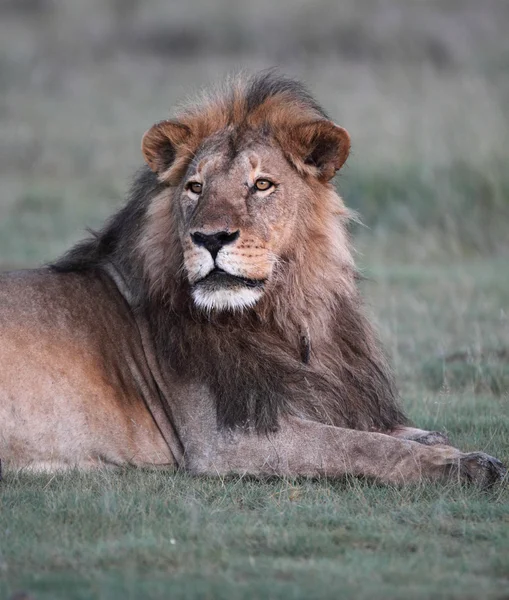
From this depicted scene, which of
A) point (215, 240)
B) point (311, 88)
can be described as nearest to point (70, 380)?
point (215, 240)

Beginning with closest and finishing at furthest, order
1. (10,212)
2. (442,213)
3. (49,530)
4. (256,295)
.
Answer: (49,530), (256,295), (442,213), (10,212)

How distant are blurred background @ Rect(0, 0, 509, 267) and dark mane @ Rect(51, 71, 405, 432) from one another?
69 cm

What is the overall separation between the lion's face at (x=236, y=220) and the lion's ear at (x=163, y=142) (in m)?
0.20

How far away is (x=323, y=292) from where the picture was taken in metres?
5.53

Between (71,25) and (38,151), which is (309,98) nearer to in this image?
(38,151)

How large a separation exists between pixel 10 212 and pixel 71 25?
1626cm

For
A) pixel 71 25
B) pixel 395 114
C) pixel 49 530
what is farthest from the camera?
pixel 71 25

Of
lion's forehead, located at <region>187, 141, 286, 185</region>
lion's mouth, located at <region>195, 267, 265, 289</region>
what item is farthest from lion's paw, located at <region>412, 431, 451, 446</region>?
lion's forehead, located at <region>187, 141, 286, 185</region>

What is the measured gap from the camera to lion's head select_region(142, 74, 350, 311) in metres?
5.11

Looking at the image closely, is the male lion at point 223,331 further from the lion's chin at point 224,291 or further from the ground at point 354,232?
the ground at point 354,232

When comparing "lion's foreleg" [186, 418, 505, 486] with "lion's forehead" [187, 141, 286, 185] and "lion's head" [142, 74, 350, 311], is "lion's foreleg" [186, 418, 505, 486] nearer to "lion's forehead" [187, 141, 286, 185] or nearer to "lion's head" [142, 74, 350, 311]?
"lion's head" [142, 74, 350, 311]

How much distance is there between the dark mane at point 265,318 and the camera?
5305 millimetres

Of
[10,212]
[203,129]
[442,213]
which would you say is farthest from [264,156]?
[10,212]

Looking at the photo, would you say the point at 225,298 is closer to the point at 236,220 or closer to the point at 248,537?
the point at 236,220
